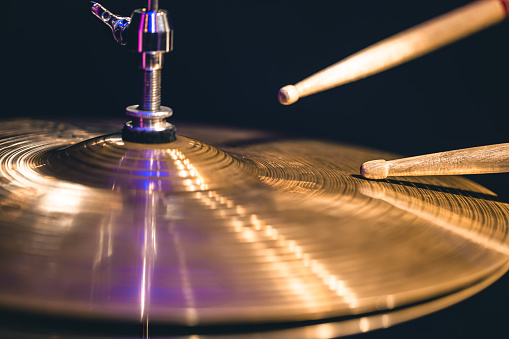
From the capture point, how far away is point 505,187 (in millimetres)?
1237

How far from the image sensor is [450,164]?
32.2 inches

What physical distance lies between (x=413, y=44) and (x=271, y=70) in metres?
0.86

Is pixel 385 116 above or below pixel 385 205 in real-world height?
above

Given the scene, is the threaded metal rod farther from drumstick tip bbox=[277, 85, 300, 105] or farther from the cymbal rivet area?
drumstick tip bbox=[277, 85, 300, 105]

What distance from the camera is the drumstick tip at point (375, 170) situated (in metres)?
0.86

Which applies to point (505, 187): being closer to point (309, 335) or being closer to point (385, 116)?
point (385, 116)

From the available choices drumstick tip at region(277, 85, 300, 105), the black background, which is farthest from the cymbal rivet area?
the black background

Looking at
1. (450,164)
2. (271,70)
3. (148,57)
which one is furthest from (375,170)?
(271,70)

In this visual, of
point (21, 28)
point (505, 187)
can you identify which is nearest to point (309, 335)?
point (505, 187)

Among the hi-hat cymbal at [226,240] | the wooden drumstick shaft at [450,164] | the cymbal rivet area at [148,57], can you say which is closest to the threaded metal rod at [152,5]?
the cymbal rivet area at [148,57]

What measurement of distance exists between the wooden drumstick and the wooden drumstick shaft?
15 cm

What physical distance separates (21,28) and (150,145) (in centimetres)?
85

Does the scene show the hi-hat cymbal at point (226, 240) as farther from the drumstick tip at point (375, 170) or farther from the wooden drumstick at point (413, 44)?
the wooden drumstick at point (413, 44)

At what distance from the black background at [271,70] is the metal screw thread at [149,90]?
613mm
